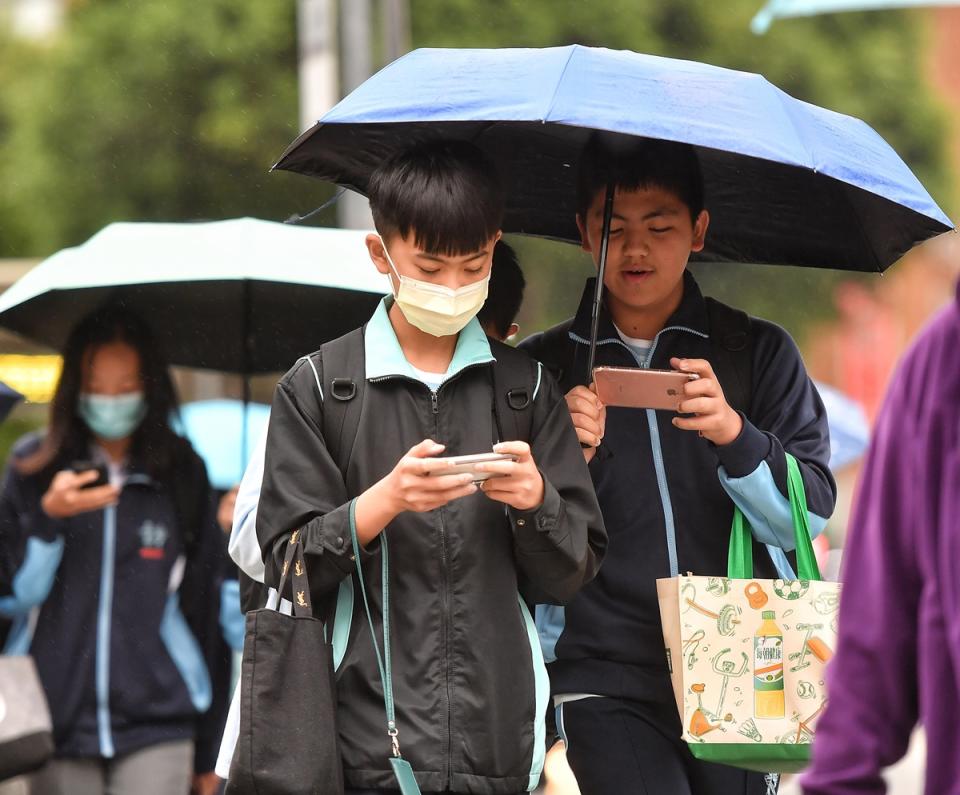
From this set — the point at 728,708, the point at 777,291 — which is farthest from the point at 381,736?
the point at 777,291

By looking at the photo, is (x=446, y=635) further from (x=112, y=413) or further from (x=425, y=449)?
(x=112, y=413)

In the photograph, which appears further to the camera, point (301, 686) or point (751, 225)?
point (751, 225)

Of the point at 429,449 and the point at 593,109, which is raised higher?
the point at 593,109

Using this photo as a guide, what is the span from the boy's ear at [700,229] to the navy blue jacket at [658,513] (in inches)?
8.5

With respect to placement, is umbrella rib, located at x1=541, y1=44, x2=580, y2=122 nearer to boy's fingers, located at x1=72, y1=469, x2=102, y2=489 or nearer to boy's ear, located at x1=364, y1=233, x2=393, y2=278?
boy's ear, located at x1=364, y1=233, x2=393, y2=278

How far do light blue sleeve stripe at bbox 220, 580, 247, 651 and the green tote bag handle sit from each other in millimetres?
3347

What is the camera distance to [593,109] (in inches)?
155

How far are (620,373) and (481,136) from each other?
955mm

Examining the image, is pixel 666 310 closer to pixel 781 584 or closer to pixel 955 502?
pixel 781 584

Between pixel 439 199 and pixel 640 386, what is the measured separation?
27.4 inches

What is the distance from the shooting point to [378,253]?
13.2ft

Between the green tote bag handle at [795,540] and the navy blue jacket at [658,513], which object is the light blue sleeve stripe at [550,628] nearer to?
the navy blue jacket at [658,513]

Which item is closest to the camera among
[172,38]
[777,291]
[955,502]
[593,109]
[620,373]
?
[955,502]

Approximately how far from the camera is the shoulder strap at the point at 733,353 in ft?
14.9
